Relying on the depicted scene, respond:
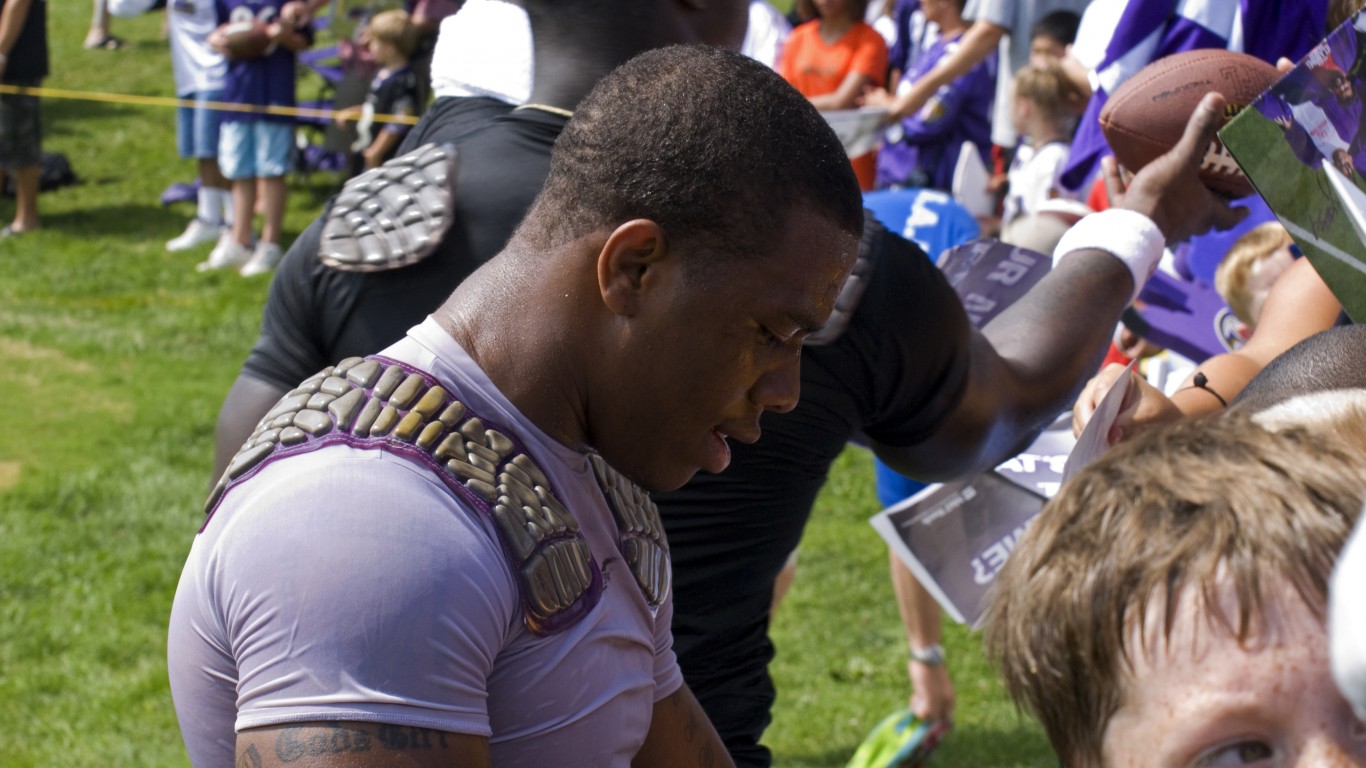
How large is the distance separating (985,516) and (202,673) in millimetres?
1854

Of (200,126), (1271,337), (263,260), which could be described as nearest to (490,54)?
(1271,337)

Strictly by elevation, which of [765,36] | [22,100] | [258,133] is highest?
[765,36]

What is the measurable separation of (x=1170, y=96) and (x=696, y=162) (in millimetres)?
1645

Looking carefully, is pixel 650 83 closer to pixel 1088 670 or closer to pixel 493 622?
pixel 493 622

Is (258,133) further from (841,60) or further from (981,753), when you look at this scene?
(981,753)

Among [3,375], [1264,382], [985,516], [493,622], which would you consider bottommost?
[3,375]

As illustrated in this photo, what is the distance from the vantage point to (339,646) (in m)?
1.27

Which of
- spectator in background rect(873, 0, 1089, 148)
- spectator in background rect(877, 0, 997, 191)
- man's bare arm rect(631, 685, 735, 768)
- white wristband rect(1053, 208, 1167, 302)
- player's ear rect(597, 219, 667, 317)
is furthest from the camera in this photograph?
spectator in background rect(877, 0, 997, 191)

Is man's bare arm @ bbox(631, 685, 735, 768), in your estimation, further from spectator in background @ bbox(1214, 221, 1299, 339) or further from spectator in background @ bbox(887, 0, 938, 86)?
spectator in background @ bbox(887, 0, 938, 86)

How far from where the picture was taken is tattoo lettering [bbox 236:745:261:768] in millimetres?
1294

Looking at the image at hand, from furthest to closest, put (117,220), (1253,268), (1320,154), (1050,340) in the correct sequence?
(117,220) < (1253,268) < (1050,340) < (1320,154)

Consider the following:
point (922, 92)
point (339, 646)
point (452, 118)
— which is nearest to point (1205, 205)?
point (452, 118)

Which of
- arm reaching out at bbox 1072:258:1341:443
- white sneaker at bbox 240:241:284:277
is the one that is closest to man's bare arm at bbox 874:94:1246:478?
arm reaching out at bbox 1072:258:1341:443

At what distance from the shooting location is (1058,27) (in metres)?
6.75
